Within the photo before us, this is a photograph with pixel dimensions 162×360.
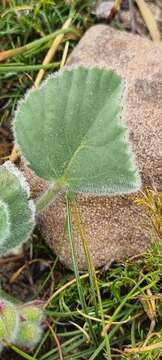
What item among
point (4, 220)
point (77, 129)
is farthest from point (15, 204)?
point (77, 129)

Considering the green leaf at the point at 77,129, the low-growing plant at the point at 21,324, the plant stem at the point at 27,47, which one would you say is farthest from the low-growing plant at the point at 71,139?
the plant stem at the point at 27,47

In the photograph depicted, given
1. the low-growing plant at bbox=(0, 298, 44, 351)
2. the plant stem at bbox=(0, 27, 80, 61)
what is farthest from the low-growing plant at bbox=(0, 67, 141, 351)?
the plant stem at bbox=(0, 27, 80, 61)

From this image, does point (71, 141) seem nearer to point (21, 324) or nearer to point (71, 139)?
point (71, 139)

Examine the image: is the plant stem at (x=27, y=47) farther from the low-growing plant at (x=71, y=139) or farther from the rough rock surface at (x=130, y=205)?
the low-growing plant at (x=71, y=139)

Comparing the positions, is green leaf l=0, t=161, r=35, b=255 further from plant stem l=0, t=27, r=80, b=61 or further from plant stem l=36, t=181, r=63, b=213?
plant stem l=0, t=27, r=80, b=61

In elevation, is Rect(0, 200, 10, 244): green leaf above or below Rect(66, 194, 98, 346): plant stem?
above
